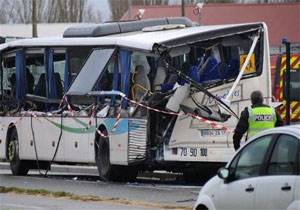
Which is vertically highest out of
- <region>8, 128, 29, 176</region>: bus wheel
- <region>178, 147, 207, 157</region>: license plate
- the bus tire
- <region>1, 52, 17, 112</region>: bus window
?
<region>1, 52, 17, 112</region>: bus window

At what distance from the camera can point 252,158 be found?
9000 millimetres

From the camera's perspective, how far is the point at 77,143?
18.7 meters

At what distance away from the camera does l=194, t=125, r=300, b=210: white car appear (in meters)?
8.16

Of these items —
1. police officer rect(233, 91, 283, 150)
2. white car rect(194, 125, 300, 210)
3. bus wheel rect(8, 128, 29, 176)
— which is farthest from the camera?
bus wheel rect(8, 128, 29, 176)

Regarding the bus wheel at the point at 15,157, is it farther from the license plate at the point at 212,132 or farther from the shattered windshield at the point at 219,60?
the license plate at the point at 212,132

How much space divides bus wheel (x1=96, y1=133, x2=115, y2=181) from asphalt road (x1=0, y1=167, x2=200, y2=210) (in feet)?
0.74

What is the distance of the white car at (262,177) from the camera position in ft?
26.8

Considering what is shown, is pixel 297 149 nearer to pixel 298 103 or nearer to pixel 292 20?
pixel 298 103

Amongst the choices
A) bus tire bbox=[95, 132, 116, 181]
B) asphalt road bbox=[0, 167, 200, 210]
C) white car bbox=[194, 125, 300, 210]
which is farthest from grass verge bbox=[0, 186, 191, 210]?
white car bbox=[194, 125, 300, 210]

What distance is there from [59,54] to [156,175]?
3606 mm

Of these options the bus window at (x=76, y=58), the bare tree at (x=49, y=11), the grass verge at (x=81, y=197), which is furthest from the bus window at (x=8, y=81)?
the bare tree at (x=49, y=11)

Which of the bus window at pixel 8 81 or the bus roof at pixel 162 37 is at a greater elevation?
the bus roof at pixel 162 37

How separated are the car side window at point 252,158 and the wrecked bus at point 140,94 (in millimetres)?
7190

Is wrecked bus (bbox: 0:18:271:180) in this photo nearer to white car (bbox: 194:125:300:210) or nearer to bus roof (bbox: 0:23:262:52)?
bus roof (bbox: 0:23:262:52)
